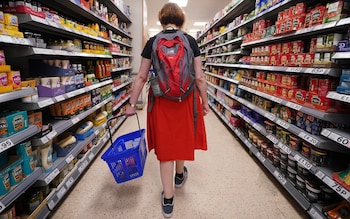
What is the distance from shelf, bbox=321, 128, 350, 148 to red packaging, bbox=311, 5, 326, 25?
2.87 feet

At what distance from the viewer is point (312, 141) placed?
5.64 feet

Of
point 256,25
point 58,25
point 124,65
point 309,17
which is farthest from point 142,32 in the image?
point 309,17

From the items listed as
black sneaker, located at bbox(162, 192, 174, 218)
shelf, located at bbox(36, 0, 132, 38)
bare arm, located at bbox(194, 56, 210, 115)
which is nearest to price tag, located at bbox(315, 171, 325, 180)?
bare arm, located at bbox(194, 56, 210, 115)

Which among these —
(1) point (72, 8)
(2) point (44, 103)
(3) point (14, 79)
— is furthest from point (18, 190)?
(1) point (72, 8)

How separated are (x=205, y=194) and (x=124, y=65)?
11.8ft

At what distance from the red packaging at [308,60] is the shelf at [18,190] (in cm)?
235

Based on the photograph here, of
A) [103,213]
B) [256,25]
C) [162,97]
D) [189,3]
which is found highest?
[189,3]

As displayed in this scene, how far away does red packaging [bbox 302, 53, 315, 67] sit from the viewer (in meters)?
1.79

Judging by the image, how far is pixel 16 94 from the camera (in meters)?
1.35

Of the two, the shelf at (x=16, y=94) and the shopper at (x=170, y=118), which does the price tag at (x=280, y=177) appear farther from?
the shelf at (x=16, y=94)

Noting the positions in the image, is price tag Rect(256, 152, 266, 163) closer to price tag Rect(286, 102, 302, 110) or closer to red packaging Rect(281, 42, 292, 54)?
price tag Rect(286, 102, 302, 110)

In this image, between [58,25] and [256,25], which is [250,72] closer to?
[256,25]

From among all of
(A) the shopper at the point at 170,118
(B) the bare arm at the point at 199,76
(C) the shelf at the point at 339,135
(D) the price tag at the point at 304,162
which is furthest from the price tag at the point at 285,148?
(B) the bare arm at the point at 199,76

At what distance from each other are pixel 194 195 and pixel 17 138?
1562mm
